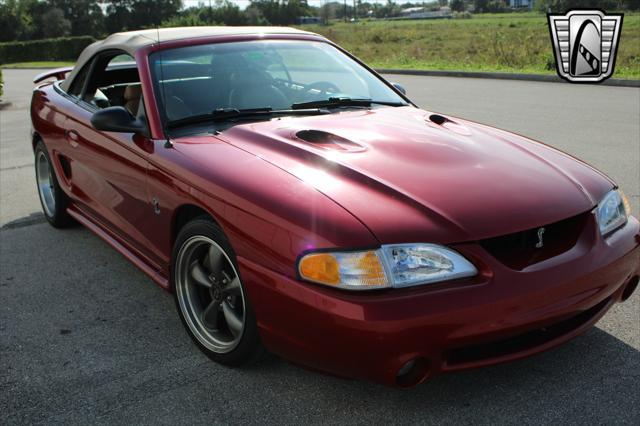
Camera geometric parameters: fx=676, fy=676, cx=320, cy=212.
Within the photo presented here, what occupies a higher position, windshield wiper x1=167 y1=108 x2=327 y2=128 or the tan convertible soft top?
the tan convertible soft top

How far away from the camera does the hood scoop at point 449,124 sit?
3.50 m

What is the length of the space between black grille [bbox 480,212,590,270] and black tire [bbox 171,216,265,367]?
39.3 inches

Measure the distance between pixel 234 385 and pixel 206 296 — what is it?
1.72ft

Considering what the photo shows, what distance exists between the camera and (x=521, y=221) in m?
2.53

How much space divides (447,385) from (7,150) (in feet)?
26.0

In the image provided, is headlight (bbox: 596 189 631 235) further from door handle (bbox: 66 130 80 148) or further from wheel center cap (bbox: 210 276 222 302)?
door handle (bbox: 66 130 80 148)

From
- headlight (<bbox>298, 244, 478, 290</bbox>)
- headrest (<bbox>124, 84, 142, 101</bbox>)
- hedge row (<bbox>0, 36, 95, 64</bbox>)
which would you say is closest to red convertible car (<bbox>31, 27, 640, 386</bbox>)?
headlight (<bbox>298, 244, 478, 290</bbox>)

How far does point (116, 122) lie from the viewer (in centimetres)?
348

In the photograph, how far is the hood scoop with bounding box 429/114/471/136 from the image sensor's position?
350 centimetres

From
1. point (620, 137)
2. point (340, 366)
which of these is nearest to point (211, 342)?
point (340, 366)

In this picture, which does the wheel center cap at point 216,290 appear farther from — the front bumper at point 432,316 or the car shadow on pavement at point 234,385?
the front bumper at point 432,316

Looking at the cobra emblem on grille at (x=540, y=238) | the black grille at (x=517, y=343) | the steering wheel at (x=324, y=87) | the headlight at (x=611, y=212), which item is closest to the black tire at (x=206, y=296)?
the black grille at (x=517, y=343)

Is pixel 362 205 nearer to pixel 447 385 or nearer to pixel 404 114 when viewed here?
pixel 447 385

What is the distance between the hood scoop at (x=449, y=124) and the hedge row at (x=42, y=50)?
51092 mm
